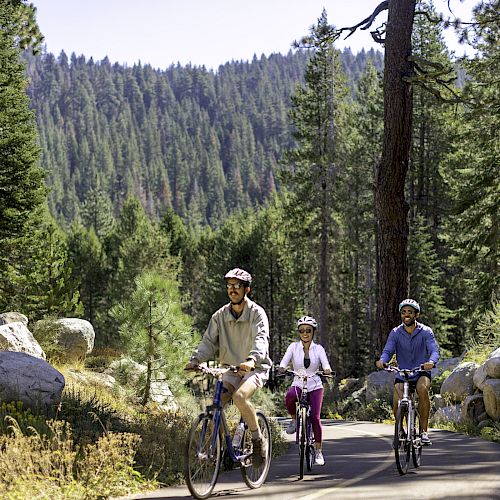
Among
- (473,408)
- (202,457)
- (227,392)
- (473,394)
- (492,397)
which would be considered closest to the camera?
(202,457)

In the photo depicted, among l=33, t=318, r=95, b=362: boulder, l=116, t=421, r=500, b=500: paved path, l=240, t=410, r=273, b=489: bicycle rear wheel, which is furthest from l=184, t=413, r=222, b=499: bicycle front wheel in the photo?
l=33, t=318, r=95, b=362: boulder

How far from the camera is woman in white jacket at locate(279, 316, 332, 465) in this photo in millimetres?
9438

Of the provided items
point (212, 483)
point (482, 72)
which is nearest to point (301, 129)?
point (482, 72)

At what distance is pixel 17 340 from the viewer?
54.1 feet

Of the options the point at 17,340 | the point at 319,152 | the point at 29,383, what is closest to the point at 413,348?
the point at 29,383

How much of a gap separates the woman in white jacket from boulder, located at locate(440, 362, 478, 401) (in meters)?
7.00

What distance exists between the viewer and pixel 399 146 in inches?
680

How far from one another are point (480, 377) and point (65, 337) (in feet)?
42.1

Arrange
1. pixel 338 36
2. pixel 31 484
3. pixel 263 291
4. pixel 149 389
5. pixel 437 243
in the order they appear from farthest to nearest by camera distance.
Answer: pixel 263 291
pixel 437 243
pixel 149 389
pixel 338 36
pixel 31 484

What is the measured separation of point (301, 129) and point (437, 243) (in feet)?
33.0

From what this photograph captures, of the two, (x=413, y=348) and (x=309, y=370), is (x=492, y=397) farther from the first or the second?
(x=309, y=370)

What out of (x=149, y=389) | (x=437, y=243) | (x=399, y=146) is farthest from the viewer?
(x=437, y=243)

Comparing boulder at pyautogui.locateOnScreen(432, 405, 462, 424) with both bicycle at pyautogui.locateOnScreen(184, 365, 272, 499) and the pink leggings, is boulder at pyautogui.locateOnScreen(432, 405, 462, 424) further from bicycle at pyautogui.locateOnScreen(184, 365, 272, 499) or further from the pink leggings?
bicycle at pyautogui.locateOnScreen(184, 365, 272, 499)

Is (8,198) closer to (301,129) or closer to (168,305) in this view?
(168,305)
